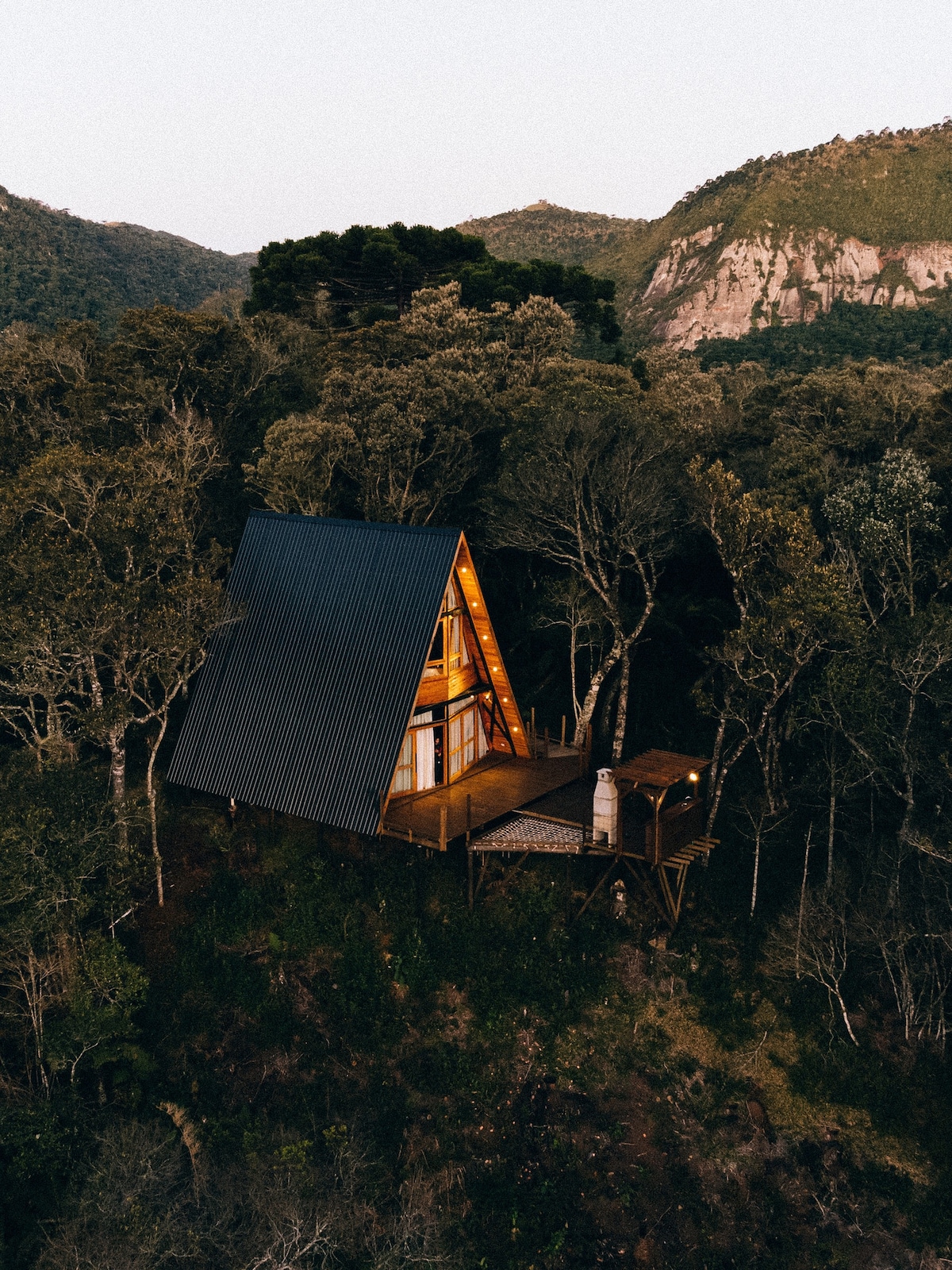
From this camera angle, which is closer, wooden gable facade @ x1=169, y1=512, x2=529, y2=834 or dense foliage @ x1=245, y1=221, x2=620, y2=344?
wooden gable facade @ x1=169, y1=512, x2=529, y2=834

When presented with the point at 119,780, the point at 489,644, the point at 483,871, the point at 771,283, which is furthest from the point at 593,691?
the point at 771,283

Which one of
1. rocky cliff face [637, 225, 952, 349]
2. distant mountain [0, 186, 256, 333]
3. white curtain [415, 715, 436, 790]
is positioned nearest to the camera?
white curtain [415, 715, 436, 790]

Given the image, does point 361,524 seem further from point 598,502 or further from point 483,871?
point 483,871

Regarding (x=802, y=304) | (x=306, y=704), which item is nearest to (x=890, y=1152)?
(x=306, y=704)

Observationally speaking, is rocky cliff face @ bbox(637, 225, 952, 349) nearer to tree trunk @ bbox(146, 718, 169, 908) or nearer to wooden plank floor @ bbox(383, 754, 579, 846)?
wooden plank floor @ bbox(383, 754, 579, 846)

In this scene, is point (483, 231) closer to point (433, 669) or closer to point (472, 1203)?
point (433, 669)

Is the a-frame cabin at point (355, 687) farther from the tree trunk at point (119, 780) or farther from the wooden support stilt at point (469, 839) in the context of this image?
the tree trunk at point (119, 780)

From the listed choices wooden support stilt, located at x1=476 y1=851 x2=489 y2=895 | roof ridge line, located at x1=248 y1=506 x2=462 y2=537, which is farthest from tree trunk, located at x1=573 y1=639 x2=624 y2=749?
roof ridge line, located at x1=248 y1=506 x2=462 y2=537
